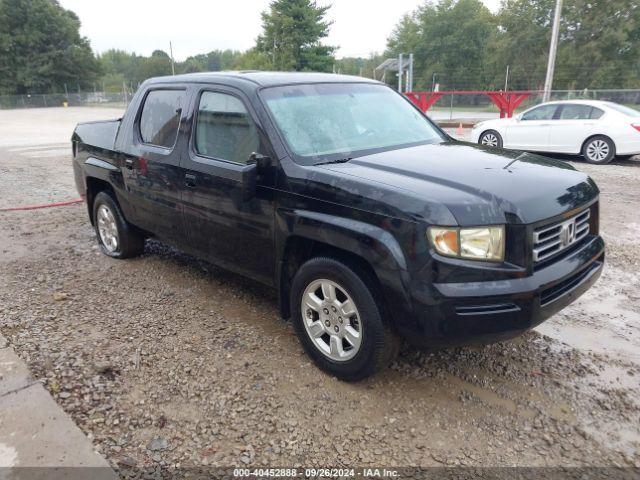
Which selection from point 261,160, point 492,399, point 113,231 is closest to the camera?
point 492,399

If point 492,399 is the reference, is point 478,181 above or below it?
above

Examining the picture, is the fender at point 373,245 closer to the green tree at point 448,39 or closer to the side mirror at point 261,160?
the side mirror at point 261,160

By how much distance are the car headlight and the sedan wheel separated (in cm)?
65

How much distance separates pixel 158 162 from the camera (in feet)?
Result: 14.4

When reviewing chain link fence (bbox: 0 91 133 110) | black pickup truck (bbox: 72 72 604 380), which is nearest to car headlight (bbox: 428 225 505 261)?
black pickup truck (bbox: 72 72 604 380)

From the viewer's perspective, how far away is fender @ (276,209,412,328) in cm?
279

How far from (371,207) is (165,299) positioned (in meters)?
2.46

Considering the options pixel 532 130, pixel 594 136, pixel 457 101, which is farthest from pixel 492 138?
pixel 457 101

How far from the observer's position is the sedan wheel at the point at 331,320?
3.14 metres

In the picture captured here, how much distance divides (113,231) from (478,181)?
4.01m

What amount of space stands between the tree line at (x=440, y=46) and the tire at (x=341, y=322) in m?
41.6

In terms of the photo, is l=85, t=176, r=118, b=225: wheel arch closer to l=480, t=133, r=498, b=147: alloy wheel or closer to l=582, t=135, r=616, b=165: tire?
l=480, t=133, r=498, b=147: alloy wheel

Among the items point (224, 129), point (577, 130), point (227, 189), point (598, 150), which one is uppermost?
point (224, 129)

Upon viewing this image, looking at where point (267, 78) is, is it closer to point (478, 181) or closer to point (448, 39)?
point (478, 181)
